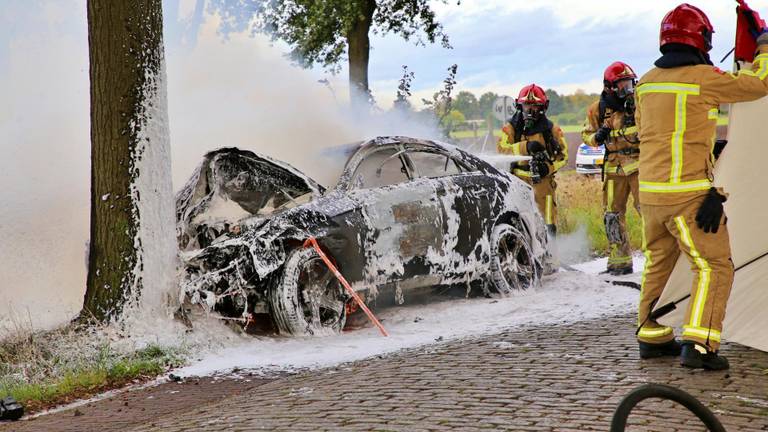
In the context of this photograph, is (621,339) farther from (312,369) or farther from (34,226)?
(34,226)

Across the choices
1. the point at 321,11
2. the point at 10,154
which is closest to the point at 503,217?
the point at 10,154

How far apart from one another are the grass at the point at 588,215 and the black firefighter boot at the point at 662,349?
819 cm

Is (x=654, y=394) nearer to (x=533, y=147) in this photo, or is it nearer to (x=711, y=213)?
(x=711, y=213)

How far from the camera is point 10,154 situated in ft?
44.1

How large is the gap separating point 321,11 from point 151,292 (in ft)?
32.6

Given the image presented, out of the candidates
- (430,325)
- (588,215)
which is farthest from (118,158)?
(588,215)

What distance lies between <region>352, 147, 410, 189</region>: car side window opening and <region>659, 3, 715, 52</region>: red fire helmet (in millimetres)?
3660

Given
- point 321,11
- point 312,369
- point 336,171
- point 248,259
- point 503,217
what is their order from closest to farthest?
point 312,369
point 248,259
point 336,171
point 503,217
point 321,11

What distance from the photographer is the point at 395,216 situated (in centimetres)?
972

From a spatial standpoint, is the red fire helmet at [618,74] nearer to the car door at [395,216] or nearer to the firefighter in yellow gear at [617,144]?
the firefighter in yellow gear at [617,144]

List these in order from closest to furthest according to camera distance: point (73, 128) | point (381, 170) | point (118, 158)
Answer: point (118, 158)
point (381, 170)
point (73, 128)

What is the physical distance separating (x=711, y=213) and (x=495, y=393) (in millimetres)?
1734

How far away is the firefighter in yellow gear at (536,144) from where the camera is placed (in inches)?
507

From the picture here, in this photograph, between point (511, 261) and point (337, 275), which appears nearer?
point (337, 275)
